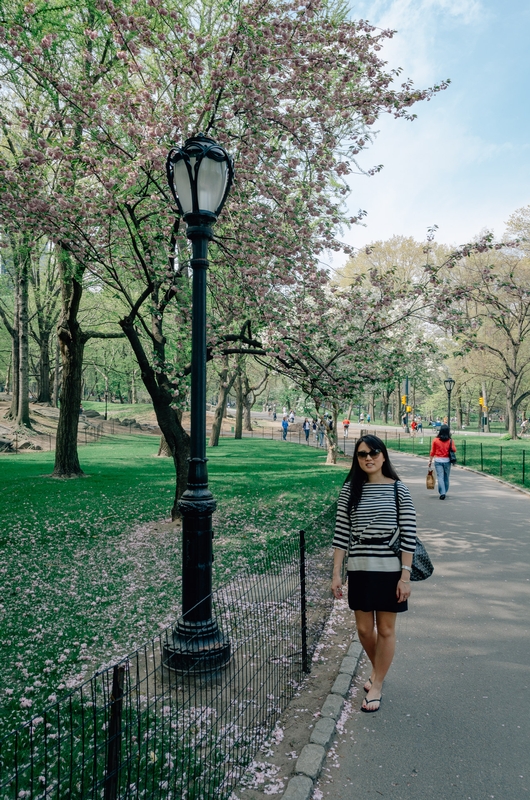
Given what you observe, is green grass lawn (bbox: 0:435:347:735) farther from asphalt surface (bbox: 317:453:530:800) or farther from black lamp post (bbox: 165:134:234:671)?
asphalt surface (bbox: 317:453:530:800)

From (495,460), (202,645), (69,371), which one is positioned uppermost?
→ (69,371)

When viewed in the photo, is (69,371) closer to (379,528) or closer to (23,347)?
(23,347)

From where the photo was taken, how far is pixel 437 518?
11.2m

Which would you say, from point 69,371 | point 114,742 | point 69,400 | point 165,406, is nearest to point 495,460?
point 69,400

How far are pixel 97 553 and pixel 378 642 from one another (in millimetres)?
5768

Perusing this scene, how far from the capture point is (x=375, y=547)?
393cm

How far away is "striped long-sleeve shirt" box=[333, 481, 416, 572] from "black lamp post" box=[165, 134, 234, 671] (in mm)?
1376

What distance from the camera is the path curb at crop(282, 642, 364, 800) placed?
10.3ft

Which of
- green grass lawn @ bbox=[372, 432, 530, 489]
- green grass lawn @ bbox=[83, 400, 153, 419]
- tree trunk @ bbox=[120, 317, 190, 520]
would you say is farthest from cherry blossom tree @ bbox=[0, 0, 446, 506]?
green grass lawn @ bbox=[83, 400, 153, 419]

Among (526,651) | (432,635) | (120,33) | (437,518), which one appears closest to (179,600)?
(432,635)

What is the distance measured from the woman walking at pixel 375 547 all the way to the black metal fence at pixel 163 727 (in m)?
0.78

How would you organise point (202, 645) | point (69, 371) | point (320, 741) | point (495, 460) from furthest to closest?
1. point (495, 460)
2. point (69, 371)
3. point (202, 645)
4. point (320, 741)

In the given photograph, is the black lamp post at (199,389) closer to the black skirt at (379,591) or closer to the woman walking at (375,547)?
the woman walking at (375,547)

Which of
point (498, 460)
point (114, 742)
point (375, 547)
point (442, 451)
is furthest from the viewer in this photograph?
point (498, 460)
